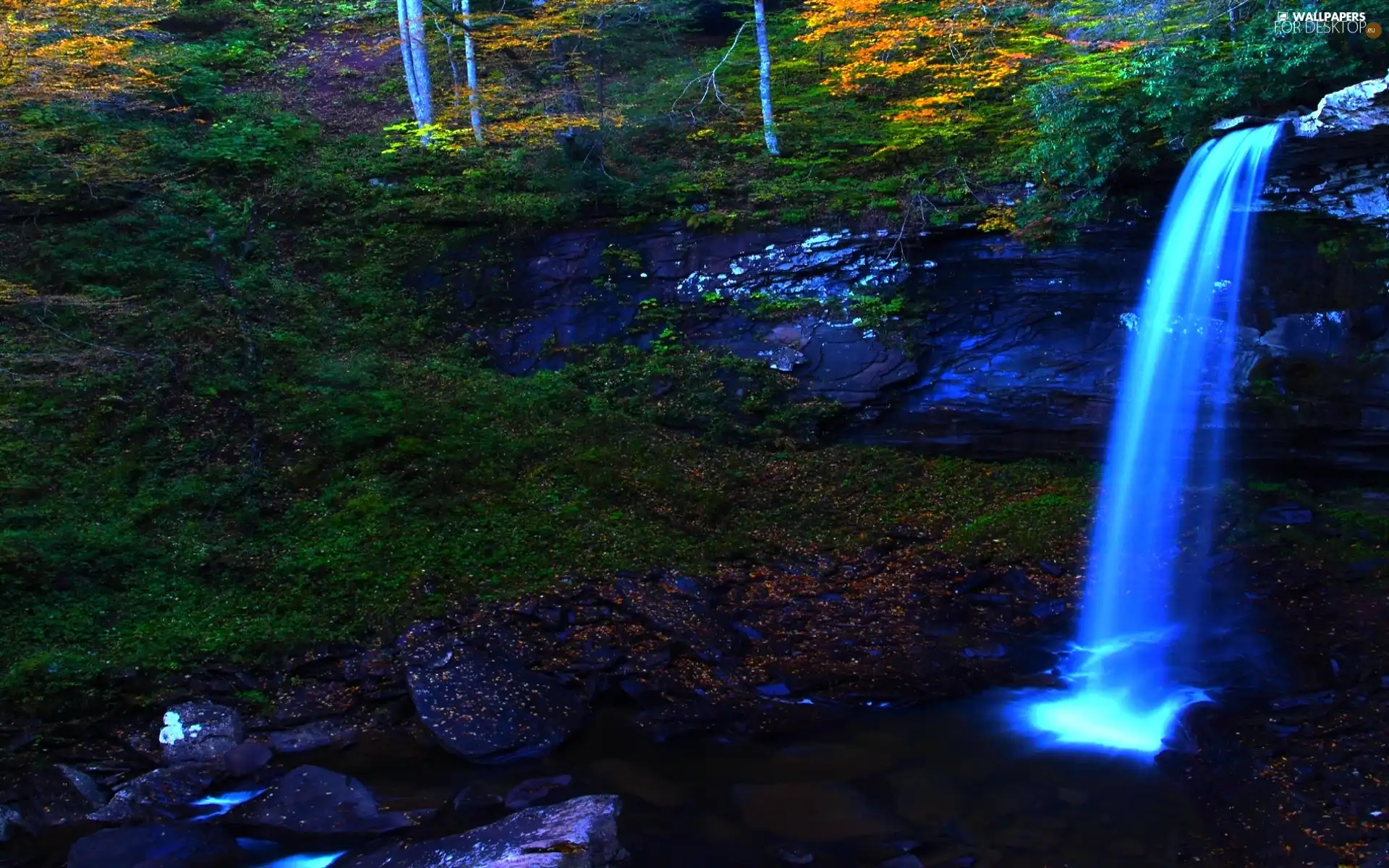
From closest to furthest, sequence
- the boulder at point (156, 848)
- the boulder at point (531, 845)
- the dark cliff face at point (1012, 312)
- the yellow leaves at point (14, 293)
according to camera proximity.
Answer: the boulder at point (531, 845)
the boulder at point (156, 848)
the yellow leaves at point (14, 293)
the dark cliff face at point (1012, 312)

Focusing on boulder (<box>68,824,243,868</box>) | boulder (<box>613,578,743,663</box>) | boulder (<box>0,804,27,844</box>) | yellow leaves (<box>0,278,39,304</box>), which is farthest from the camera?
boulder (<box>613,578,743,663</box>)

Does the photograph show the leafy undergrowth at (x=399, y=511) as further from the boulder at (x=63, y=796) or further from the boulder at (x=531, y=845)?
the boulder at (x=531, y=845)

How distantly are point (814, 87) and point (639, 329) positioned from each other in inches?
243

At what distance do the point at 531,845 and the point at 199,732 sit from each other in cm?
358

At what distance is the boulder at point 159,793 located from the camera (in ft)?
22.2

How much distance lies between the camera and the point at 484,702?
788cm

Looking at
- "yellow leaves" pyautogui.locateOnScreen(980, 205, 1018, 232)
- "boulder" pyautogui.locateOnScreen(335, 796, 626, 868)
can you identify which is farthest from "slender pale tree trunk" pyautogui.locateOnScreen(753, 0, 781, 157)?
"boulder" pyautogui.locateOnScreen(335, 796, 626, 868)

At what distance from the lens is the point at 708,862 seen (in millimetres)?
6258

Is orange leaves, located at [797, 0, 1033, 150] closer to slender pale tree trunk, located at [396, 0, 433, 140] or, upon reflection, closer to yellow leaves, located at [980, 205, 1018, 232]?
yellow leaves, located at [980, 205, 1018, 232]

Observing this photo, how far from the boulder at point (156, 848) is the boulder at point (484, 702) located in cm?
177

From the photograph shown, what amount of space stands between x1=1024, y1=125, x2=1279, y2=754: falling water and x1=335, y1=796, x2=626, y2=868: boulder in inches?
198

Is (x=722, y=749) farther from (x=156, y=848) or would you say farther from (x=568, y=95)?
(x=568, y=95)

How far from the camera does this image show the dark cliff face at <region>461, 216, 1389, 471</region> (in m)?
10.3

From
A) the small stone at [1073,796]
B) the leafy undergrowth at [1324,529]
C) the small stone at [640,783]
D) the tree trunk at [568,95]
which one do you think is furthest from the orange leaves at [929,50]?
the small stone at [640,783]
